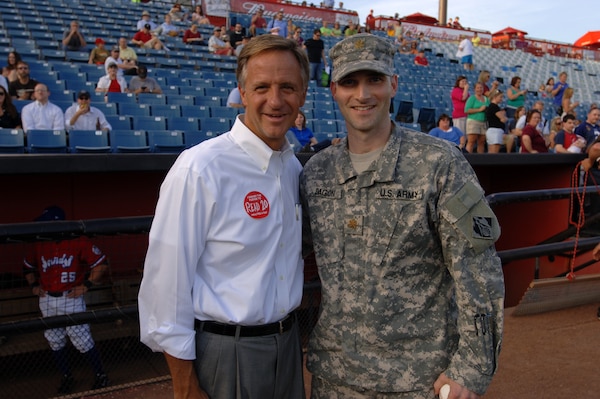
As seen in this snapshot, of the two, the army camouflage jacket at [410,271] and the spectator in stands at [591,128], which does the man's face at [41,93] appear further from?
the spectator in stands at [591,128]

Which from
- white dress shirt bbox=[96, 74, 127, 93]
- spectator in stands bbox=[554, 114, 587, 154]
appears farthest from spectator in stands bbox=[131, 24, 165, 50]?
spectator in stands bbox=[554, 114, 587, 154]

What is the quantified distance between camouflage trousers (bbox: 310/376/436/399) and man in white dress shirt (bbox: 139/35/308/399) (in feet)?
0.46

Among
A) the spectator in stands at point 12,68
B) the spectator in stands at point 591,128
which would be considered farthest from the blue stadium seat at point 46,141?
the spectator in stands at point 591,128

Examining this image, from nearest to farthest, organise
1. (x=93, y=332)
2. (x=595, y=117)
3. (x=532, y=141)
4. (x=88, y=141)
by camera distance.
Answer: (x=93, y=332)
(x=88, y=141)
(x=532, y=141)
(x=595, y=117)

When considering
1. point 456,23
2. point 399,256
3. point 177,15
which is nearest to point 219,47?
point 177,15

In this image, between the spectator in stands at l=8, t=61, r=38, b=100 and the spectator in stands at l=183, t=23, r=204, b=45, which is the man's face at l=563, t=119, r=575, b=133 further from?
the spectator in stands at l=183, t=23, r=204, b=45

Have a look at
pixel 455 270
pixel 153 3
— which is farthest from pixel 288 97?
pixel 153 3

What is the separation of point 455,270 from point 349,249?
35 cm

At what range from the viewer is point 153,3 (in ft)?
58.6

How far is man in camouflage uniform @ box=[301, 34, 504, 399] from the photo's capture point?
1.69 meters

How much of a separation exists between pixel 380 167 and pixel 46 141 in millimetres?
4844

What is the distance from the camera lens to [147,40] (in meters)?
12.3

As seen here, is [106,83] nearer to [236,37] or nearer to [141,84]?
[141,84]

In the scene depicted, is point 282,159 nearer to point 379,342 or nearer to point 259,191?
point 259,191
